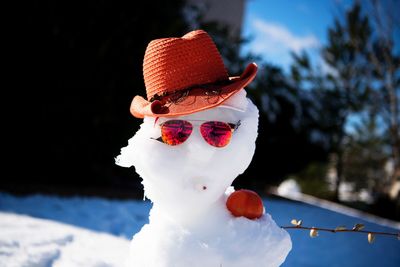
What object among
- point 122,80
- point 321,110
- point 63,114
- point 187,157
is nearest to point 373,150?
point 321,110

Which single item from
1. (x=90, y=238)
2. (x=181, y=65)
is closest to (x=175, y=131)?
(x=181, y=65)

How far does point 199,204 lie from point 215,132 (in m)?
0.30

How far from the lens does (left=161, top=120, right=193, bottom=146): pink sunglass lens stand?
4.37 ft

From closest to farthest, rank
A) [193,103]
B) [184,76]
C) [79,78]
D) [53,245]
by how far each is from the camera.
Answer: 1. [193,103]
2. [184,76]
3. [53,245]
4. [79,78]

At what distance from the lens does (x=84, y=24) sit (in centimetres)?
534

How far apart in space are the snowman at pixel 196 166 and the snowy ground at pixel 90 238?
3.45ft

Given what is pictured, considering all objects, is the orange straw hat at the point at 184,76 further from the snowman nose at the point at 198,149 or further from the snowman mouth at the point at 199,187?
the snowman mouth at the point at 199,187

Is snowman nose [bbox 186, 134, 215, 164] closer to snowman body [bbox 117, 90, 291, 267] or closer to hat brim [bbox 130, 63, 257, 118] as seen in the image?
snowman body [bbox 117, 90, 291, 267]

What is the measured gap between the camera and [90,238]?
2834 mm

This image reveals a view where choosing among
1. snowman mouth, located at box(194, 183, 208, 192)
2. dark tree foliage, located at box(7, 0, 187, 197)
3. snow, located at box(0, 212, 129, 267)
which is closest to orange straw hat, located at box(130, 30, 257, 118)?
snowman mouth, located at box(194, 183, 208, 192)

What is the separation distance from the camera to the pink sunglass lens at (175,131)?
1333mm

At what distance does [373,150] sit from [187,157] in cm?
1318

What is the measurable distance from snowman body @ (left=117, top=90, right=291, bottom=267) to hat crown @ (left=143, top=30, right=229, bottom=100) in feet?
0.49

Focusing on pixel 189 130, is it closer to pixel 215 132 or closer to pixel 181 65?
pixel 215 132
